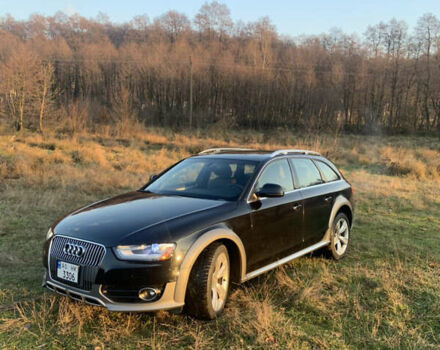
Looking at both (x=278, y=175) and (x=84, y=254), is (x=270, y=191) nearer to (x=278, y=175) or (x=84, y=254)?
(x=278, y=175)

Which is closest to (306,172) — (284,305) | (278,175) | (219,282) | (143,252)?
(278,175)

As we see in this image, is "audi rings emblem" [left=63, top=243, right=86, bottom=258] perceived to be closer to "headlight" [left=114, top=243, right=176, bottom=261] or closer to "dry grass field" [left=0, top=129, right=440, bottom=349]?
"headlight" [left=114, top=243, right=176, bottom=261]

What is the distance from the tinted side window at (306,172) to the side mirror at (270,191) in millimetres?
887

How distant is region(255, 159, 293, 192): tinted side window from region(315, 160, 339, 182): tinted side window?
0.94 metres

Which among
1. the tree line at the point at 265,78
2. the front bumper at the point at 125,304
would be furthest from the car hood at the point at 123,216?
the tree line at the point at 265,78

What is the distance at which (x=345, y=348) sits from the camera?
3189 millimetres

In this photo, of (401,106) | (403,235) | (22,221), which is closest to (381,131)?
(401,106)

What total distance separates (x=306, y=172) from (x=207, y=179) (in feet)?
4.75

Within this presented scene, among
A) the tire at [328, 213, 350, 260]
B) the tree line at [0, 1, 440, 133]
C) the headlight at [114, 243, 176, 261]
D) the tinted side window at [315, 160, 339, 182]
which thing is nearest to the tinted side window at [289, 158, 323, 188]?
the tinted side window at [315, 160, 339, 182]

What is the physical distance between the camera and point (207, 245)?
3.40 meters

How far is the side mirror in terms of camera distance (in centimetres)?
405

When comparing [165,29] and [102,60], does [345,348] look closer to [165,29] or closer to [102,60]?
[102,60]

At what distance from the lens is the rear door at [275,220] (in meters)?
4.02

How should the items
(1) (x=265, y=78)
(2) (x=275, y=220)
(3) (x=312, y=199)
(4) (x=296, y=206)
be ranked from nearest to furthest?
(2) (x=275, y=220) → (4) (x=296, y=206) → (3) (x=312, y=199) → (1) (x=265, y=78)
